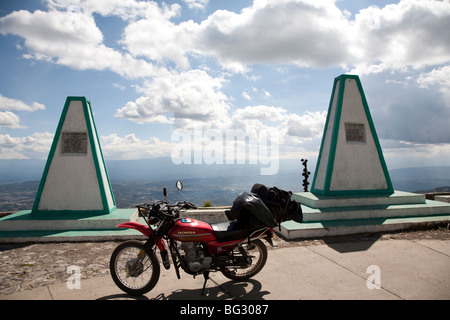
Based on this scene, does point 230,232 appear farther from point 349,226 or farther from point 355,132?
point 355,132

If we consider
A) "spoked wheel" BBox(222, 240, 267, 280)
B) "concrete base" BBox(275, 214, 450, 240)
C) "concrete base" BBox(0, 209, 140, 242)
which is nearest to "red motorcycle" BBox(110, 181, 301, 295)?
"spoked wheel" BBox(222, 240, 267, 280)

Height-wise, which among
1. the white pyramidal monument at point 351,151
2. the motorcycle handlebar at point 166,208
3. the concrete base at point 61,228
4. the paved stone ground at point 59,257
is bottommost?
the paved stone ground at point 59,257

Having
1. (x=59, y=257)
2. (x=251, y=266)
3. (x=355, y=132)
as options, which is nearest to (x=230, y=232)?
(x=251, y=266)

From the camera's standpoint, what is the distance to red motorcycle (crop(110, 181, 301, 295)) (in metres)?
3.65

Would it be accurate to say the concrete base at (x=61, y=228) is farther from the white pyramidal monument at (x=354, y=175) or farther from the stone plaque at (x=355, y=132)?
the stone plaque at (x=355, y=132)

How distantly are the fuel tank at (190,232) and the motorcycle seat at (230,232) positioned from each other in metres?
0.09

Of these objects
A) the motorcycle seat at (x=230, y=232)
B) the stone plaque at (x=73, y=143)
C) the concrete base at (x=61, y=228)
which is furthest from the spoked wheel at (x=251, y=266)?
the stone plaque at (x=73, y=143)

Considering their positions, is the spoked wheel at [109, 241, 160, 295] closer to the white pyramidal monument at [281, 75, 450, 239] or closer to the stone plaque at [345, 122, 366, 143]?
the white pyramidal monument at [281, 75, 450, 239]

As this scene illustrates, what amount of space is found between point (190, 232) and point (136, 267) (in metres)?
0.86

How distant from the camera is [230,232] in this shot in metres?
3.76

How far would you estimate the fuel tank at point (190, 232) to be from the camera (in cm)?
362

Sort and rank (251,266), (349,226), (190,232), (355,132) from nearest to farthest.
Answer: (190,232) < (251,266) < (349,226) < (355,132)

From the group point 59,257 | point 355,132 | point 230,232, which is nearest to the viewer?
point 230,232

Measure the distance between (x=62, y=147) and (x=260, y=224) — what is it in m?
6.09
